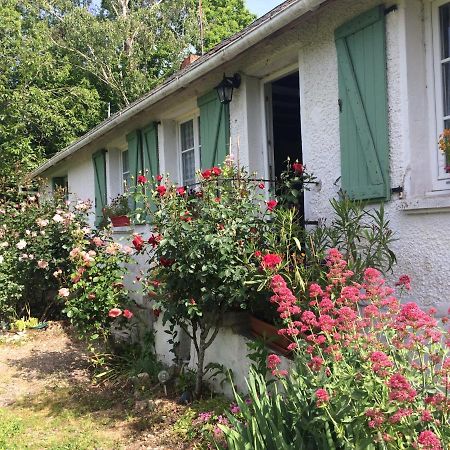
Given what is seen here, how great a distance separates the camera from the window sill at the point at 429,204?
10.5 ft

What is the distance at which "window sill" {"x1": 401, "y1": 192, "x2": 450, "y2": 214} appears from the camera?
3189 millimetres

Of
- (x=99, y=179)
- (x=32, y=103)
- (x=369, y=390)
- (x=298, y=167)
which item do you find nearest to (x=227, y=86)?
(x=298, y=167)

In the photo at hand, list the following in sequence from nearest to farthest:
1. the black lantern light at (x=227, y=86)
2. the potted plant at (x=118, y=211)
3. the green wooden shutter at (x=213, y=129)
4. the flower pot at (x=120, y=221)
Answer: the black lantern light at (x=227, y=86)
the green wooden shutter at (x=213, y=129)
the flower pot at (x=120, y=221)
the potted plant at (x=118, y=211)

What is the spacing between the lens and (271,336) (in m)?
3.60

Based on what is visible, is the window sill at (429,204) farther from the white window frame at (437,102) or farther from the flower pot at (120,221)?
the flower pot at (120,221)

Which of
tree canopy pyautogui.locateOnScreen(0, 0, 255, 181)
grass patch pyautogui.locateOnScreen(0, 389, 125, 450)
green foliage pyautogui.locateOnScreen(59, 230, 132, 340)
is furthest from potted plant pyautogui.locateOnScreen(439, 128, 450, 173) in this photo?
tree canopy pyautogui.locateOnScreen(0, 0, 255, 181)

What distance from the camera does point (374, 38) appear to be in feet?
12.2

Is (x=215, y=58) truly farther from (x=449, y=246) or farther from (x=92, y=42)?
(x=92, y=42)

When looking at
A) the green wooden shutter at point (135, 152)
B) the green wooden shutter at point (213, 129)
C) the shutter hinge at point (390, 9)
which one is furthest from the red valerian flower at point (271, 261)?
the green wooden shutter at point (135, 152)

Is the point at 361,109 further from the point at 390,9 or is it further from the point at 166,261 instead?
the point at 166,261

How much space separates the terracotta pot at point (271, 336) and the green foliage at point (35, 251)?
139 inches

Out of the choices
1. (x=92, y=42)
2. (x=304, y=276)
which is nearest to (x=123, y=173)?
(x=304, y=276)

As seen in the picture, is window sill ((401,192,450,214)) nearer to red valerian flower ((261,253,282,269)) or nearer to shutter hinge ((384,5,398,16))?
red valerian flower ((261,253,282,269))

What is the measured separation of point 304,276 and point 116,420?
202cm
